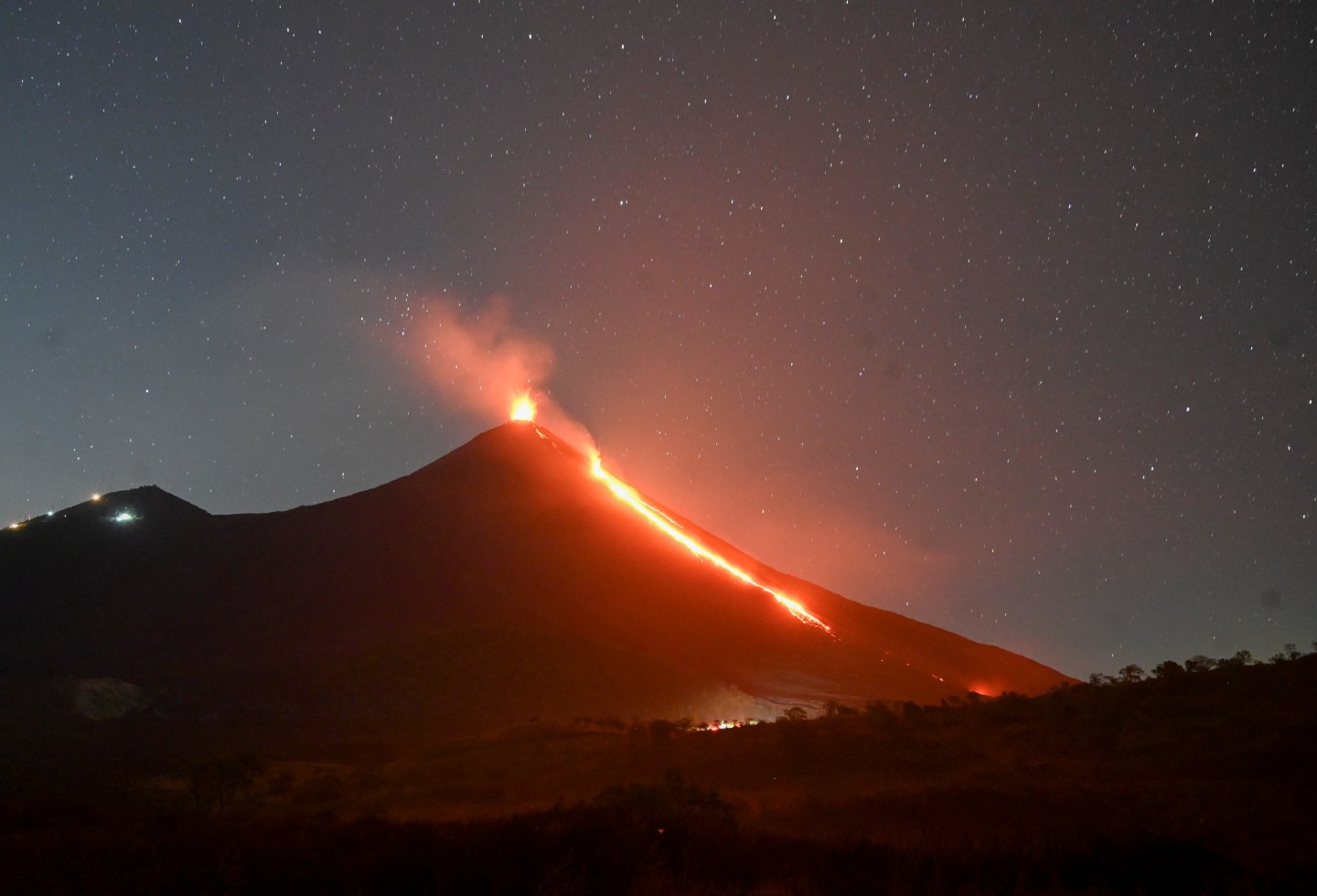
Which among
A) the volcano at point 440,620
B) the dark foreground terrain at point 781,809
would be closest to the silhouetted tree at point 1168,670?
the dark foreground terrain at point 781,809

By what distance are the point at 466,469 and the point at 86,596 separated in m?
48.1

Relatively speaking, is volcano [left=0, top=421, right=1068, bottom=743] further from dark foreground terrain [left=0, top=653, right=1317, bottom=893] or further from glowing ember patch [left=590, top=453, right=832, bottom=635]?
dark foreground terrain [left=0, top=653, right=1317, bottom=893]

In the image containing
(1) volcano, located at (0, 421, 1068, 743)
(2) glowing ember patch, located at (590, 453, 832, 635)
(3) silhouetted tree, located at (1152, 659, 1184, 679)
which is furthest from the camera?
(2) glowing ember patch, located at (590, 453, 832, 635)

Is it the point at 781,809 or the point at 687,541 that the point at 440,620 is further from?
the point at 781,809

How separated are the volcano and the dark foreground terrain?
71.1 feet

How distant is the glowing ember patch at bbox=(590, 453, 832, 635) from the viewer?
295 ft

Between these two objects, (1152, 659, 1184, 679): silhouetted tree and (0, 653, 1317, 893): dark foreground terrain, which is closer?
(0, 653, 1317, 893): dark foreground terrain

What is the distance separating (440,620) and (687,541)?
4024 centimetres

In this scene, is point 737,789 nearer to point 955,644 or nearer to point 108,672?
point 108,672

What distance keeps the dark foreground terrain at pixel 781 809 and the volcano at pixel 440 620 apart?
2168 centimetres

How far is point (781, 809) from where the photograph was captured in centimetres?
1747

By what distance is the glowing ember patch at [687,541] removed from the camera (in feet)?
295

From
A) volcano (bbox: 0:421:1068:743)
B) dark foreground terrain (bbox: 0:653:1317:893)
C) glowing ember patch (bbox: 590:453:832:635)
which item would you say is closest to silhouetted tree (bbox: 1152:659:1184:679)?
dark foreground terrain (bbox: 0:653:1317:893)

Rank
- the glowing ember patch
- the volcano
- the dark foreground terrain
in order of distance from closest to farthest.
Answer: the dark foreground terrain, the volcano, the glowing ember patch
